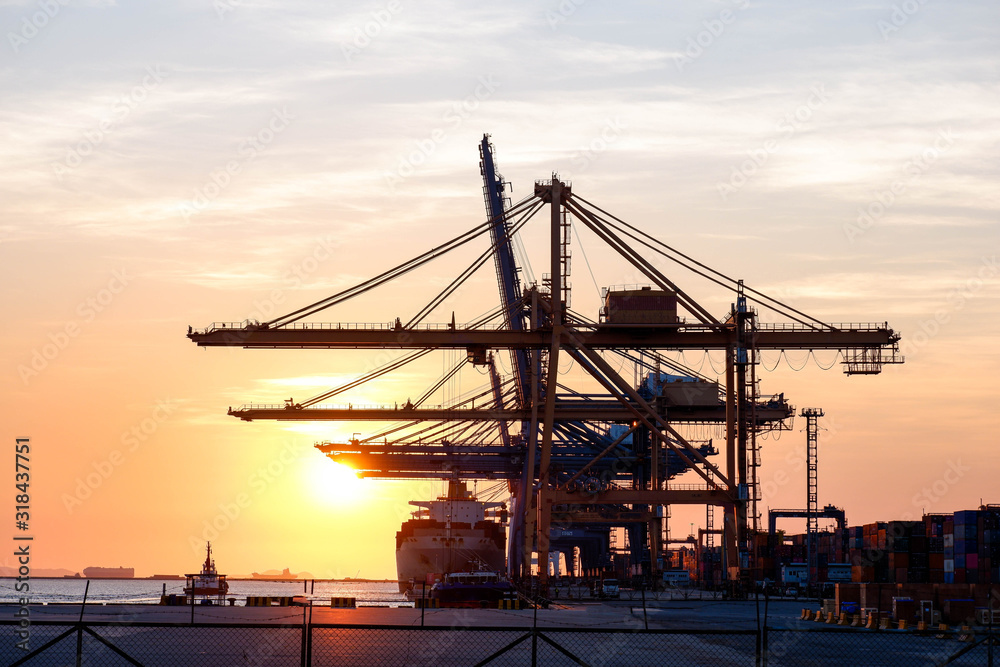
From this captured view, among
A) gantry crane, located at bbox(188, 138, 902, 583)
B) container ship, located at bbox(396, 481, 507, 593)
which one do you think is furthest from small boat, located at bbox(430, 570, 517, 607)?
container ship, located at bbox(396, 481, 507, 593)

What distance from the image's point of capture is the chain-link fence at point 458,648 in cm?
1914

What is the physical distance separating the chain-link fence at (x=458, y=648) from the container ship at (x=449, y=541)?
65.4m

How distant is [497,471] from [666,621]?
5471 centimetres

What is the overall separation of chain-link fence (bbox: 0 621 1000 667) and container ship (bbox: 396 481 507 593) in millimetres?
65447

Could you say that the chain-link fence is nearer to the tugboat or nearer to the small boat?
the small boat

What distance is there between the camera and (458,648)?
22.0m

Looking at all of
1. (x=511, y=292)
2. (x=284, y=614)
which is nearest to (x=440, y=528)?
(x=511, y=292)

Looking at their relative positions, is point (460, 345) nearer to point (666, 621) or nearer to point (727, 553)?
point (727, 553)

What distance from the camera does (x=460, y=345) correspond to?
2068 inches

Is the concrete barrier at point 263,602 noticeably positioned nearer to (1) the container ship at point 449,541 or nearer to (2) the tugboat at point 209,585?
(2) the tugboat at point 209,585

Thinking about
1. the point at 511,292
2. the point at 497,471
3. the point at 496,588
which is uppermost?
the point at 511,292

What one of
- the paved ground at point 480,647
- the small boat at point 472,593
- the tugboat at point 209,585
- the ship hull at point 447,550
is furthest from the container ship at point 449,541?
the paved ground at point 480,647

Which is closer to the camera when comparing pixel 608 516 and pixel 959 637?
pixel 959 637

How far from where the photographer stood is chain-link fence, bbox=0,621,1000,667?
19.1 meters
